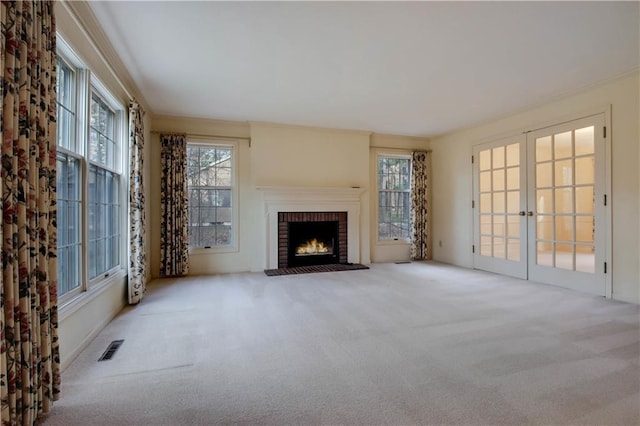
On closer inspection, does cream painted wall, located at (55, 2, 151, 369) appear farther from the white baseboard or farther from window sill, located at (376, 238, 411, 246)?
window sill, located at (376, 238, 411, 246)

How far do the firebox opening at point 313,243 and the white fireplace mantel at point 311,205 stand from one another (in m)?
0.28

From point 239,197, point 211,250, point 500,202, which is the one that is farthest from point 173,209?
point 500,202

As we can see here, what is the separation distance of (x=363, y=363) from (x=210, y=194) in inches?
162

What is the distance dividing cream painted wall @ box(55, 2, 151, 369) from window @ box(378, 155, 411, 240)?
15.1 feet

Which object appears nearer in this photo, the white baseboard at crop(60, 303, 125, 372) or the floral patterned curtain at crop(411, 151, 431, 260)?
the white baseboard at crop(60, 303, 125, 372)

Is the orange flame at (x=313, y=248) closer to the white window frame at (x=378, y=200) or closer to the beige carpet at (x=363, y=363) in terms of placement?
the white window frame at (x=378, y=200)

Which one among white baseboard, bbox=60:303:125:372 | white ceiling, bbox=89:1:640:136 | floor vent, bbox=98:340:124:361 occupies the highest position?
white ceiling, bbox=89:1:640:136

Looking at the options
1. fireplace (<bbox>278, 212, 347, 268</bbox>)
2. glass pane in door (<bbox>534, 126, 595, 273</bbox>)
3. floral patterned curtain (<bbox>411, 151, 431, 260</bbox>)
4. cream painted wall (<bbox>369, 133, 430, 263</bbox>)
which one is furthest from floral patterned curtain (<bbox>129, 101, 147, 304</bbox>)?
glass pane in door (<bbox>534, 126, 595, 273</bbox>)

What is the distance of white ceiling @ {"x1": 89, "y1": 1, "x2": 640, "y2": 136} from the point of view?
7.97 ft

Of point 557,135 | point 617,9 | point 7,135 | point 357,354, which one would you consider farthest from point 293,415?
point 557,135

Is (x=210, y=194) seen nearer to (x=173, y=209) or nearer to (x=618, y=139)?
(x=173, y=209)

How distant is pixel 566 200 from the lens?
13.9 ft

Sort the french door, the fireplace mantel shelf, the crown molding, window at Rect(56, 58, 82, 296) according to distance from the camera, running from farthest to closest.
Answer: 1. the fireplace mantel shelf
2. the french door
3. window at Rect(56, 58, 82, 296)
4. the crown molding

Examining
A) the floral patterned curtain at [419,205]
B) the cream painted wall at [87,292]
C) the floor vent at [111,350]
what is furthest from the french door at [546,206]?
the cream painted wall at [87,292]
